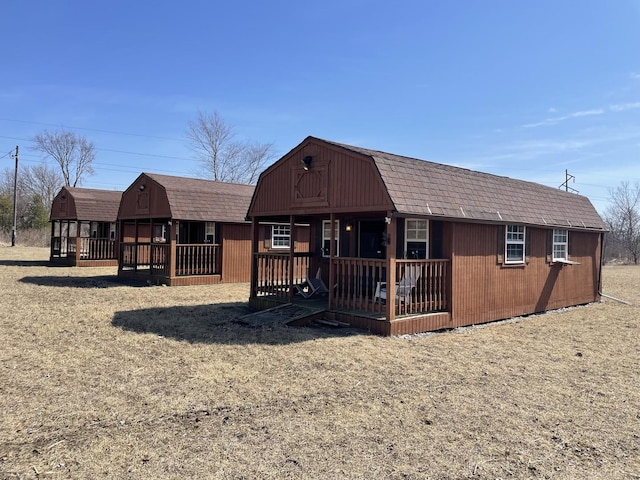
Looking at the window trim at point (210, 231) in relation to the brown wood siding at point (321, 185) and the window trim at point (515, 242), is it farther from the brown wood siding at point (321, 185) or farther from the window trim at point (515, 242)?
the window trim at point (515, 242)

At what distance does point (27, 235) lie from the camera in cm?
4100

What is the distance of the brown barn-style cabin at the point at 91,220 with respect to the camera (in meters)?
23.0

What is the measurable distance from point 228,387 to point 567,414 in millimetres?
3598

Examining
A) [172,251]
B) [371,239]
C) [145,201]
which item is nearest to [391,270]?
[371,239]

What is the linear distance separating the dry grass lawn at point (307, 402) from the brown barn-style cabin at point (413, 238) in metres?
0.87

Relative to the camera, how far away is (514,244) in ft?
36.1

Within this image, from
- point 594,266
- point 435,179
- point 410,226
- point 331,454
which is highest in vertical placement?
point 435,179

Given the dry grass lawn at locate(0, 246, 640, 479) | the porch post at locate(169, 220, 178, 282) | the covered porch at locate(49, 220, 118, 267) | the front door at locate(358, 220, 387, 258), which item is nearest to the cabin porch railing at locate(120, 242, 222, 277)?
the porch post at locate(169, 220, 178, 282)

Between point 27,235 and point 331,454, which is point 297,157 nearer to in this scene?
point 331,454

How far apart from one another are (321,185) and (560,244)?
7.35m

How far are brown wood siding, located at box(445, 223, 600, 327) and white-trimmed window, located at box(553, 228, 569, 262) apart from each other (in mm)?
250

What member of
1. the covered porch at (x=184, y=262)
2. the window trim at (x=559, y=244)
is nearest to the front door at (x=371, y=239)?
the window trim at (x=559, y=244)

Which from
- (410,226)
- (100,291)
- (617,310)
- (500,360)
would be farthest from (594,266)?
(100,291)

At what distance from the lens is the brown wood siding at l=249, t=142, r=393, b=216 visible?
28.0ft
